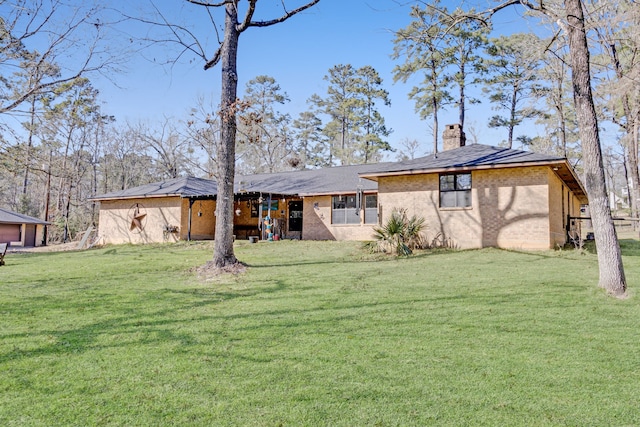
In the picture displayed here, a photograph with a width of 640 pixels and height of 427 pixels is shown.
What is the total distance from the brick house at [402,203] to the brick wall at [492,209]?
0.03m

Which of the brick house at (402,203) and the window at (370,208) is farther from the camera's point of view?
the window at (370,208)

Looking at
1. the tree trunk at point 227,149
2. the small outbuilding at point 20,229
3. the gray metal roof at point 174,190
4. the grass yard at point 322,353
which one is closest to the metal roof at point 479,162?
the grass yard at point 322,353

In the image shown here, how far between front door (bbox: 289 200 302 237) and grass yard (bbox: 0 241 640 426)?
13.1 metres

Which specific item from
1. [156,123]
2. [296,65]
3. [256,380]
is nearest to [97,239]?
[156,123]

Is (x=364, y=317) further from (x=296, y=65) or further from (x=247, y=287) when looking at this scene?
(x=296, y=65)

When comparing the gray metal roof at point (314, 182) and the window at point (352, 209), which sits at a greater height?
the gray metal roof at point (314, 182)

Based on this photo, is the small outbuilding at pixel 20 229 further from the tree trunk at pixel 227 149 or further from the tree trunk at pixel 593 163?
the tree trunk at pixel 593 163

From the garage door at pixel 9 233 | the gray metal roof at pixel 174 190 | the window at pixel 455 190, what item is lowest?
the garage door at pixel 9 233

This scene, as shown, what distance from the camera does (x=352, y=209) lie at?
17.9m

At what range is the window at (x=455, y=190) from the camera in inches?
528

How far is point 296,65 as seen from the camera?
1509 centimetres

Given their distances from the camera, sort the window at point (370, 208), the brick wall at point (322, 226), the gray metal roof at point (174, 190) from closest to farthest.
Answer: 1. the window at point (370, 208)
2. the brick wall at point (322, 226)
3. the gray metal roof at point (174, 190)

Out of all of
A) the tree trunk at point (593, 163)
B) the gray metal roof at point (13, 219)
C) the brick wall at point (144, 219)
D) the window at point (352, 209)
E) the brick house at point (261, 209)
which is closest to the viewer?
the tree trunk at point (593, 163)

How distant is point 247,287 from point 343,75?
32600 millimetres
